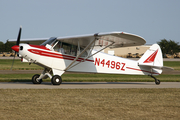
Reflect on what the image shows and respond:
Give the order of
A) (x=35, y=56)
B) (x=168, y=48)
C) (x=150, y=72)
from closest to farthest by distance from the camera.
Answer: (x=35, y=56) → (x=150, y=72) → (x=168, y=48)

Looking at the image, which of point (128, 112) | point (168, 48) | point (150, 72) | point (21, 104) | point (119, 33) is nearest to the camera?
point (128, 112)

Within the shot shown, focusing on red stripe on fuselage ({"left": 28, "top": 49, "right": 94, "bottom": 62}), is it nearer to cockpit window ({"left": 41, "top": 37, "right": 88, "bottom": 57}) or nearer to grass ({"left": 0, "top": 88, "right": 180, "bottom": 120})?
cockpit window ({"left": 41, "top": 37, "right": 88, "bottom": 57})

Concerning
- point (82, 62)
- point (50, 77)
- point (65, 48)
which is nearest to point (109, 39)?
point (82, 62)

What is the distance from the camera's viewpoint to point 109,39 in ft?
43.2

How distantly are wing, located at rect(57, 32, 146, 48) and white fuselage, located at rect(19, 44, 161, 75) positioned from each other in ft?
2.66

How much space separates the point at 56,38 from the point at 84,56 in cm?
188

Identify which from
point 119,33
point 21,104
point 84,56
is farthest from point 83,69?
point 21,104

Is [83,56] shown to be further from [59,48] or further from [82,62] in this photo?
[59,48]

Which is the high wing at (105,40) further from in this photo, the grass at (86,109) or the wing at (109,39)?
the grass at (86,109)

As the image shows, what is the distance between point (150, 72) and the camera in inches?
609

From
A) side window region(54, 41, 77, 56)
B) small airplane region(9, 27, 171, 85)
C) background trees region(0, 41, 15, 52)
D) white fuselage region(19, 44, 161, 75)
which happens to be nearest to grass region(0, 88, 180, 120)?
small airplane region(9, 27, 171, 85)

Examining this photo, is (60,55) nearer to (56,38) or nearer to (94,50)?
(56,38)

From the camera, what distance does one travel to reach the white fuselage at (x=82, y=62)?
13023 millimetres

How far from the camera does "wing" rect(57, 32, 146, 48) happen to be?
12.2 meters
